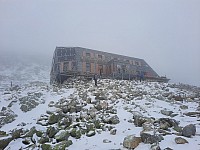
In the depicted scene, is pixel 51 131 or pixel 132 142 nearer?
pixel 132 142

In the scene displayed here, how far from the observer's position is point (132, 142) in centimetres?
1302

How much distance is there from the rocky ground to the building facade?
41.0 ft

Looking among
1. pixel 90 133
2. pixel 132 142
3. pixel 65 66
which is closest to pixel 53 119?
pixel 90 133

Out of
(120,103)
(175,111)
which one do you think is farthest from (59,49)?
(175,111)

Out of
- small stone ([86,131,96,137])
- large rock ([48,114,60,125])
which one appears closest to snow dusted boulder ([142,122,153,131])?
small stone ([86,131,96,137])

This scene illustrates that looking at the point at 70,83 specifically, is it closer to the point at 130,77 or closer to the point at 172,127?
the point at 130,77

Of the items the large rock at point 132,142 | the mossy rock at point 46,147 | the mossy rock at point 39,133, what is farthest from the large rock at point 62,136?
the large rock at point 132,142

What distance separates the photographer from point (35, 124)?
61.5ft

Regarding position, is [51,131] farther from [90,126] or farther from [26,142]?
[90,126]

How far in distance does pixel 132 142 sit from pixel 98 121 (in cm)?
537

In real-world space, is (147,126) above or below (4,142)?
above

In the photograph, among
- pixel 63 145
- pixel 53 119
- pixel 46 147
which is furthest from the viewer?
pixel 53 119

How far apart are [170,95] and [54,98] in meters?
13.8

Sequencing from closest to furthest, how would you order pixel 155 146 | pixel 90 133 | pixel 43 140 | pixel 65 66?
pixel 155 146 → pixel 43 140 → pixel 90 133 → pixel 65 66
